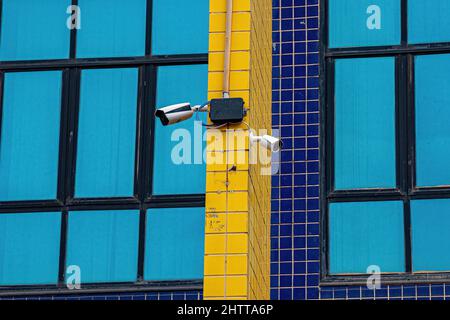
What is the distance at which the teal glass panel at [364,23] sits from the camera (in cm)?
1770

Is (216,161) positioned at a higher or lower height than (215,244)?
higher

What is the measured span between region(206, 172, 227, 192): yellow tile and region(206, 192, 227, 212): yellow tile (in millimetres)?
64

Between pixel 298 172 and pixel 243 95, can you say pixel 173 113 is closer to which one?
pixel 243 95

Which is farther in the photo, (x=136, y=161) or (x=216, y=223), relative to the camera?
(x=136, y=161)

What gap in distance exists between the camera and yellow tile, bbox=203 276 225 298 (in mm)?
14109

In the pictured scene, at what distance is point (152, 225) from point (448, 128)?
4.07 meters

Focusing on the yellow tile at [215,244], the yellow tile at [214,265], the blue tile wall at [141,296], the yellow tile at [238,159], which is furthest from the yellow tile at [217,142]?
the blue tile wall at [141,296]

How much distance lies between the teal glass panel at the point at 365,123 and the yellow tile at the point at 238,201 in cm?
299

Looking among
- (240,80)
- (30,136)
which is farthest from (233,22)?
(30,136)

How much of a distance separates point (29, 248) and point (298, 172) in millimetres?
3676

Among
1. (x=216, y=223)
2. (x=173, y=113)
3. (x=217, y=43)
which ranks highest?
(x=217, y=43)

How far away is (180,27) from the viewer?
18.0 meters

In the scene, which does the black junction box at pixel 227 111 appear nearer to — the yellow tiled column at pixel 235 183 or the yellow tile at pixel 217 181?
the yellow tiled column at pixel 235 183
